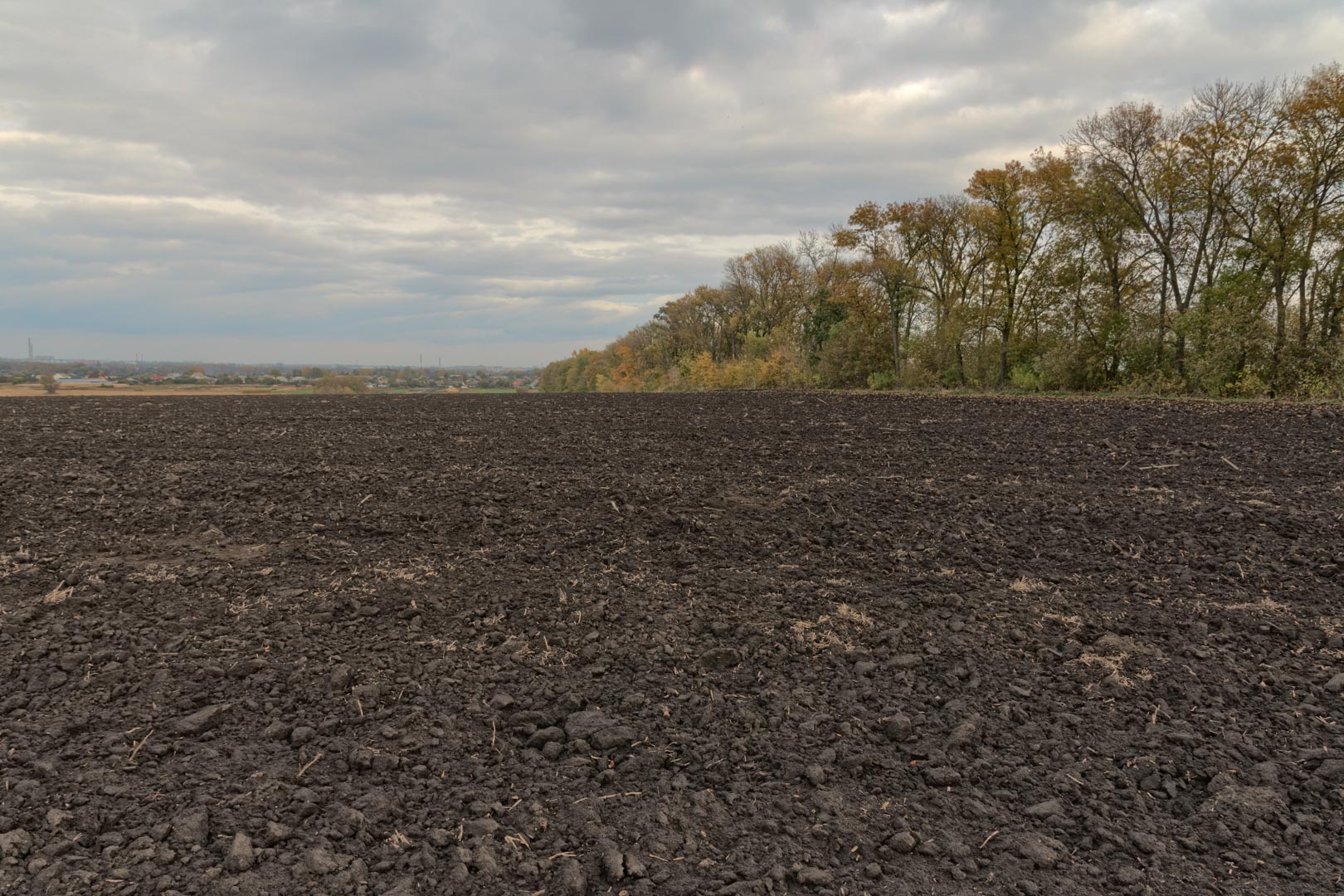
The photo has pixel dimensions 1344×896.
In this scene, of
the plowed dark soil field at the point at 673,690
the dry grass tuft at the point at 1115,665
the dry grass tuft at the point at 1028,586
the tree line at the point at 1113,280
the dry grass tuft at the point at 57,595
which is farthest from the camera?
the tree line at the point at 1113,280

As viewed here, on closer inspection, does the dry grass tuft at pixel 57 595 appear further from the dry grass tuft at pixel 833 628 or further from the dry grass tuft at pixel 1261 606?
the dry grass tuft at pixel 1261 606

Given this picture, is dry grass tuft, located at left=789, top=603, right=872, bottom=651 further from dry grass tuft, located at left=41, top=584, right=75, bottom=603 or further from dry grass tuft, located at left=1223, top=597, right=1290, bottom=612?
dry grass tuft, located at left=41, top=584, right=75, bottom=603

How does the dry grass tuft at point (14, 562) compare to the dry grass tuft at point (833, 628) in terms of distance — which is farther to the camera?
the dry grass tuft at point (14, 562)

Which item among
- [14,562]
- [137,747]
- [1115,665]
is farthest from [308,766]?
[14,562]

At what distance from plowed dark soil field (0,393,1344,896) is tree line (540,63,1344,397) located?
22.4 metres

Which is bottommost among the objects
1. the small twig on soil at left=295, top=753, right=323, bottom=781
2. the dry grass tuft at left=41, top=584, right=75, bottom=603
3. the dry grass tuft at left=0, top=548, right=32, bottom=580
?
the small twig on soil at left=295, top=753, right=323, bottom=781

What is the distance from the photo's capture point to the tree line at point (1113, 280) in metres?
24.5

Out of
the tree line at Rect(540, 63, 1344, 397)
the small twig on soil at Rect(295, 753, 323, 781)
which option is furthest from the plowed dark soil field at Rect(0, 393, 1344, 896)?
the tree line at Rect(540, 63, 1344, 397)

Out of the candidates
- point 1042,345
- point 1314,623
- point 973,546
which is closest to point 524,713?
point 973,546

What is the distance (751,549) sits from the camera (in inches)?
267

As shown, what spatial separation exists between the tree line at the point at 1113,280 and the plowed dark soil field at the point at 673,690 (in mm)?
22400

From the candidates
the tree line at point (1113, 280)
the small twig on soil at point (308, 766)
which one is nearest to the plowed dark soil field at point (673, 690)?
the small twig on soil at point (308, 766)

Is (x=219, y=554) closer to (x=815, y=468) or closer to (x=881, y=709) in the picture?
(x=881, y=709)

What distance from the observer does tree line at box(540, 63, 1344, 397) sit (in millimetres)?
24516
